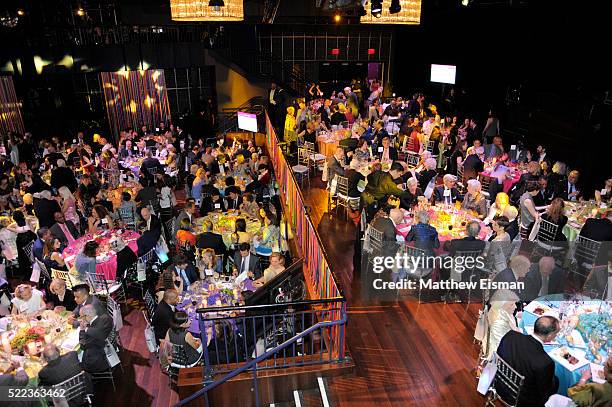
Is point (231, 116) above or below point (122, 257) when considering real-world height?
below

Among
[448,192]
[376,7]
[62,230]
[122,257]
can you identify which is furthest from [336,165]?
[62,230]

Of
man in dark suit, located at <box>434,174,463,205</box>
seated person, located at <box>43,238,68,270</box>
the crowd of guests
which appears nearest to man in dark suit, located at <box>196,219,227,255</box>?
the crowd of guests

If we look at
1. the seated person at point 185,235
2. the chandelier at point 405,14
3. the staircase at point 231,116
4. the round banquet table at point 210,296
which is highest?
the chandelier at point 405,14

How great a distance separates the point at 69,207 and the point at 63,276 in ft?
7.80

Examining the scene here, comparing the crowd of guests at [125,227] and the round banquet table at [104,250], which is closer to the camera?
the crowd of guests at [125,227]

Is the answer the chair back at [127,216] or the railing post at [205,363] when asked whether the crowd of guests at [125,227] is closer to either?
the chair back at [127,216]

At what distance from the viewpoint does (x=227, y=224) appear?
808cm

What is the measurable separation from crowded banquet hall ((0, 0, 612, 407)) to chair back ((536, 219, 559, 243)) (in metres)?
0.08

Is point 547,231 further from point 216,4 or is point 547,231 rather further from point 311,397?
point 216,4

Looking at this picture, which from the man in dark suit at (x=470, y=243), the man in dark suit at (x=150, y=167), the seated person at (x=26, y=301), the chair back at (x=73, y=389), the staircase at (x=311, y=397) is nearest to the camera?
the chair back at (x=73, y=389)

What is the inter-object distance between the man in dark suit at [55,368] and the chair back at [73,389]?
0.22 ft

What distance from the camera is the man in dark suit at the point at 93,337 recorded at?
216 inches

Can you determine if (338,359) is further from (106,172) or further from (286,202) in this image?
(106,172)

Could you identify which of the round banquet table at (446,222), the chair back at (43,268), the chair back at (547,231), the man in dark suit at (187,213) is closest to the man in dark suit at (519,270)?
the round banquet table at (446,222)
